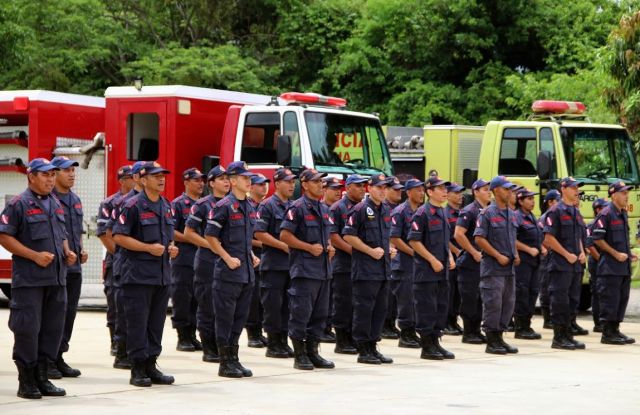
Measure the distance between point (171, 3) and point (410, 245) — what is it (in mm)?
20548

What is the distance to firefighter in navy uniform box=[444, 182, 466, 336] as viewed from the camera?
14555 millimetres

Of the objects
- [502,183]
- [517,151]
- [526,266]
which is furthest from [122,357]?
[517,151]

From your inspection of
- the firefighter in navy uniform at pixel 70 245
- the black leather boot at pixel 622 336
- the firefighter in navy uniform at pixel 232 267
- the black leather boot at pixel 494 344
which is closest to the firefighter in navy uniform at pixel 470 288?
the black leather boot at pixel 494 344

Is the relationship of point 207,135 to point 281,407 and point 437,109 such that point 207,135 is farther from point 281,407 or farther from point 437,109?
point 437,109

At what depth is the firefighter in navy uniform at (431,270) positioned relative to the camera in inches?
485

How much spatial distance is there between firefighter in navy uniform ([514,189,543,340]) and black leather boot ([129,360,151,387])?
567 centimetres

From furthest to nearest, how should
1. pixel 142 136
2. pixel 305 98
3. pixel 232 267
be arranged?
pixel 142 136, pixel 305 98, pixel 232 267

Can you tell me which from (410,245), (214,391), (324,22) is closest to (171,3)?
(324,22)

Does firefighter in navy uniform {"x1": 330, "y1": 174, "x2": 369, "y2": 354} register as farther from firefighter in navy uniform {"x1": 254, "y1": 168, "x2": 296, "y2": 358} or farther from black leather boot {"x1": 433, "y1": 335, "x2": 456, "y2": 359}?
black leather boot {"x1": 433, "y1": 335, "x2": 456, "y2": 359}

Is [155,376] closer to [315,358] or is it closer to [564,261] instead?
[315,358]

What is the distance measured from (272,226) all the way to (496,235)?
7.87 feet

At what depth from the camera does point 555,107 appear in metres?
17.1

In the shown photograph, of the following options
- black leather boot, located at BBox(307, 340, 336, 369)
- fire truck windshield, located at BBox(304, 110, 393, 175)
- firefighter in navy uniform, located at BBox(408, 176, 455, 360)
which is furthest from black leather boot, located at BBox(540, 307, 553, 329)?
black leather boot, located at BBox(307, 340, 336, 369)

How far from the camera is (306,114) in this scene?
15094 millimetres
